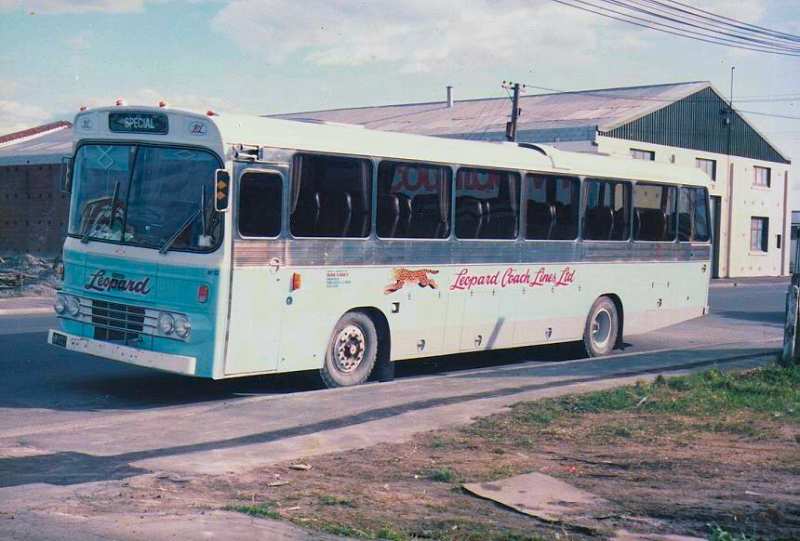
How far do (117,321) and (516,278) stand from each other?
6.27 m

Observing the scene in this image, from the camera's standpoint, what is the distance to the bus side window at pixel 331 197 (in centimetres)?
1256

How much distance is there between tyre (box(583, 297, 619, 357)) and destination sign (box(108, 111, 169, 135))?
8378 millimetres

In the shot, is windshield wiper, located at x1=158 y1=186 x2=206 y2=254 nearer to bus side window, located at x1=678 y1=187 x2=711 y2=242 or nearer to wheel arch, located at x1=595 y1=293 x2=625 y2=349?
wheel arch, located at x1=595 y1=293 x2=625 y2=349

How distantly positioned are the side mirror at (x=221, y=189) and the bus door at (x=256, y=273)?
329 mm

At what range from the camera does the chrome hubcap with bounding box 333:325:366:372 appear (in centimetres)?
1332

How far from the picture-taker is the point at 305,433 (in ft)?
34.2

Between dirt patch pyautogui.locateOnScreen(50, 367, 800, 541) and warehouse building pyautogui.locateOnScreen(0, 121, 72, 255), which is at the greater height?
warehouse building pyautogui.locateOnScreen(0, 121, 72, 255)

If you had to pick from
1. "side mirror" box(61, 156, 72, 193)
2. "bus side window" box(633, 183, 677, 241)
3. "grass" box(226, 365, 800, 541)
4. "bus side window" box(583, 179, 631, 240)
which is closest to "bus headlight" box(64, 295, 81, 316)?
"side mirror" box(61, 156, 72, 193)

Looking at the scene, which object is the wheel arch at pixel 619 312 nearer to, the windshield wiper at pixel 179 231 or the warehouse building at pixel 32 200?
the windshield wiper at pixel 179 231

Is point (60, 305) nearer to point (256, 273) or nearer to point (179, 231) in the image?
point (179, 231)

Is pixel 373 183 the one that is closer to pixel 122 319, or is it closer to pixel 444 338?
pixel 444 338

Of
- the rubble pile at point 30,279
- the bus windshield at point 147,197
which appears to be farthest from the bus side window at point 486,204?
the rubble pile at point 30,279

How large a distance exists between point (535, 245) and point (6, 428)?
8.52m

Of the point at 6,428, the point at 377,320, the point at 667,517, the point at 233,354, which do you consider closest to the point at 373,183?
the point at 377,320
